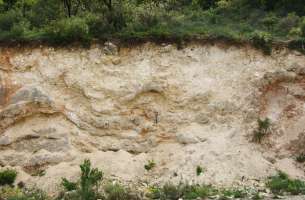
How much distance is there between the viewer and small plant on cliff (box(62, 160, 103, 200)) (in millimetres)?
16938

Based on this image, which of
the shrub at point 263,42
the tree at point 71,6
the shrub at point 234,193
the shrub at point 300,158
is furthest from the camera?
the tree at point 71,6

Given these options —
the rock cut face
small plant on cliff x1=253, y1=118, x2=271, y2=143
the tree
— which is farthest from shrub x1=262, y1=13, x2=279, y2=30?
the tree

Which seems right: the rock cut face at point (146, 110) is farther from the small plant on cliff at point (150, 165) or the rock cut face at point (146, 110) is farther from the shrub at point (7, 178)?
the shrub at point (7, 178)

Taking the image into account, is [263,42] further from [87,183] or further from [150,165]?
[87,183]

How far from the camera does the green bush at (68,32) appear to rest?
2069 centimetres

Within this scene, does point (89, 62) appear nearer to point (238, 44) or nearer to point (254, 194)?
point (238, 44)

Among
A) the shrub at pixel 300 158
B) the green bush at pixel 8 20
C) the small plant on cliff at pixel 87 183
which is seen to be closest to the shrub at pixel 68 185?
the small plant on cliff at pixel 87 183

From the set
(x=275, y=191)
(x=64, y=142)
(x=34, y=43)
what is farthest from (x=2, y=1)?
(x=275, y=191)

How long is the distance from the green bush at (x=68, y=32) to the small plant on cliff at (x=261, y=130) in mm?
7153

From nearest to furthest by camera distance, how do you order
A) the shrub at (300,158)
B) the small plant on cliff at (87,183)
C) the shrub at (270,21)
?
1. the small plant on cliff at (87,183)
2. the shrub at (300,158)
3. the shrub at (270,21)

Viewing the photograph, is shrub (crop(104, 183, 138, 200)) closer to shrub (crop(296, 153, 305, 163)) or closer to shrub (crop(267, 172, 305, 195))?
shrub (crop(267, 172, 305, 195))

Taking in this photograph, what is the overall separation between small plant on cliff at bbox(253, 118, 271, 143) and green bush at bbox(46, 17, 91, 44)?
23.5ft

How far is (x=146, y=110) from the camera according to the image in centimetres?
1998

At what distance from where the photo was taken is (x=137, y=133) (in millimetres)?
19688
